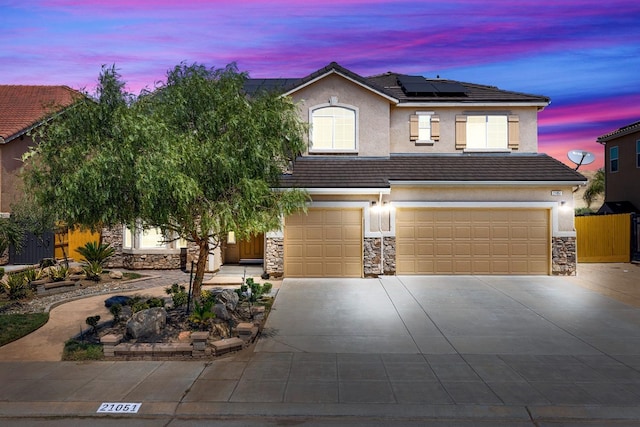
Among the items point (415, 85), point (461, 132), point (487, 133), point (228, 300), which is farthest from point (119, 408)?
point (415, 85)

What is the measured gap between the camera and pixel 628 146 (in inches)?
1053

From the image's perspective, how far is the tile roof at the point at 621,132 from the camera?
25641 mm

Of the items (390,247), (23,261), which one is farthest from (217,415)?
Result: (23,261)

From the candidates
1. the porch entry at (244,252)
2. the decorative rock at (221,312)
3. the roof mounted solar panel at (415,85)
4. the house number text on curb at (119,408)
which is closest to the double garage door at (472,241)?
the roof mounted solar panel at (415,85)

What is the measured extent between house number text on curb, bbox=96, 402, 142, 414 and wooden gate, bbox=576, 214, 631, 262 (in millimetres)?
20464

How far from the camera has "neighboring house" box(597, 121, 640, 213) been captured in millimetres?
25891

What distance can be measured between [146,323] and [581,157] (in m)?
20.1

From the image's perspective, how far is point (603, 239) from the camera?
21203 mm

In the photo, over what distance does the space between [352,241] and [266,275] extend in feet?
10.7

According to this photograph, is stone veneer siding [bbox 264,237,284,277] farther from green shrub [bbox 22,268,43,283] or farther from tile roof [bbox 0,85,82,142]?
tile roof [bbox 0,85,82,142]

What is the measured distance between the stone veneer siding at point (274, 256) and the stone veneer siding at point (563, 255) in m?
9.75

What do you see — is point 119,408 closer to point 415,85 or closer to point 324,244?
point 324,244

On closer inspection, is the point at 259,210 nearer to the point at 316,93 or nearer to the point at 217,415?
the point at 217,415

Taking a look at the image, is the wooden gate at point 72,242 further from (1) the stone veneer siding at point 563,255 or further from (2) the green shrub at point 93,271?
(1) the stone veneer siding at point 563,255
